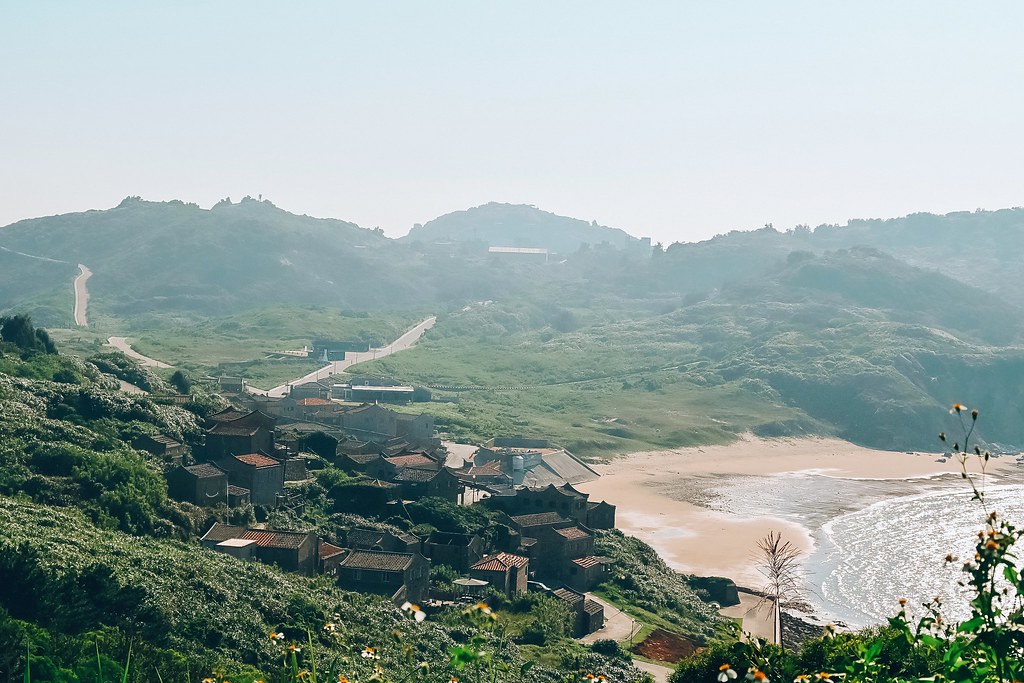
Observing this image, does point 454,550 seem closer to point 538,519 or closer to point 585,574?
point 585,574

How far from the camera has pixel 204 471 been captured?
2274 inches

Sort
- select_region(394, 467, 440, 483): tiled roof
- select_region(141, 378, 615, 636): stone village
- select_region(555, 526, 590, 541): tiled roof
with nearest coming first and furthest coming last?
select_region(141, 378, 615, 636): stone village, select_region(555, 526, 590, 541): tiled roof, select_region(394, 467, 440, 483): tiled roof

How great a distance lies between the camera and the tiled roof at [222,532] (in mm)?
52906

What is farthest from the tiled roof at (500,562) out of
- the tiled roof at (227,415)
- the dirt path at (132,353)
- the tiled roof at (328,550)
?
the dirt path at (132,353)

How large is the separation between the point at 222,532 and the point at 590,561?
21.0 metres

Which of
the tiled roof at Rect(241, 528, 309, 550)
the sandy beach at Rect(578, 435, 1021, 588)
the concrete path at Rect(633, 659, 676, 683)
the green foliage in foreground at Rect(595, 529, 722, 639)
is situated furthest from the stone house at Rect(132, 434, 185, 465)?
the sandy beach at Rect(578, 435, 1021, 588)

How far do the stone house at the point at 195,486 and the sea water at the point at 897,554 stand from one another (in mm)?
35363

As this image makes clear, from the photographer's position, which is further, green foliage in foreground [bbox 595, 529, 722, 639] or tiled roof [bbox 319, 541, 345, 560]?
green foliage in foreground [bbox 595, 529, 722, 639]

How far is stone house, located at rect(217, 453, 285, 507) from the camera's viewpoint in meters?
60.5

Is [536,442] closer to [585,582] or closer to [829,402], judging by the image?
[585,582]

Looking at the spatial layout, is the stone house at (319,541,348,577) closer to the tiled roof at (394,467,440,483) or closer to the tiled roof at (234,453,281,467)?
the tiled roof at (234,453,281,467)

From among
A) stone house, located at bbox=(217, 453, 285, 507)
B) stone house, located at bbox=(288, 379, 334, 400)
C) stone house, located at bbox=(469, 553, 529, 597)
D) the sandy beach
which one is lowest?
the sandy beach

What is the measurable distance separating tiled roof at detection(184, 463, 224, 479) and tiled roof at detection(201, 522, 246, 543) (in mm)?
3334

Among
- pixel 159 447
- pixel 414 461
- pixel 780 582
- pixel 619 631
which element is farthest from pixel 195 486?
pixel 780 582
